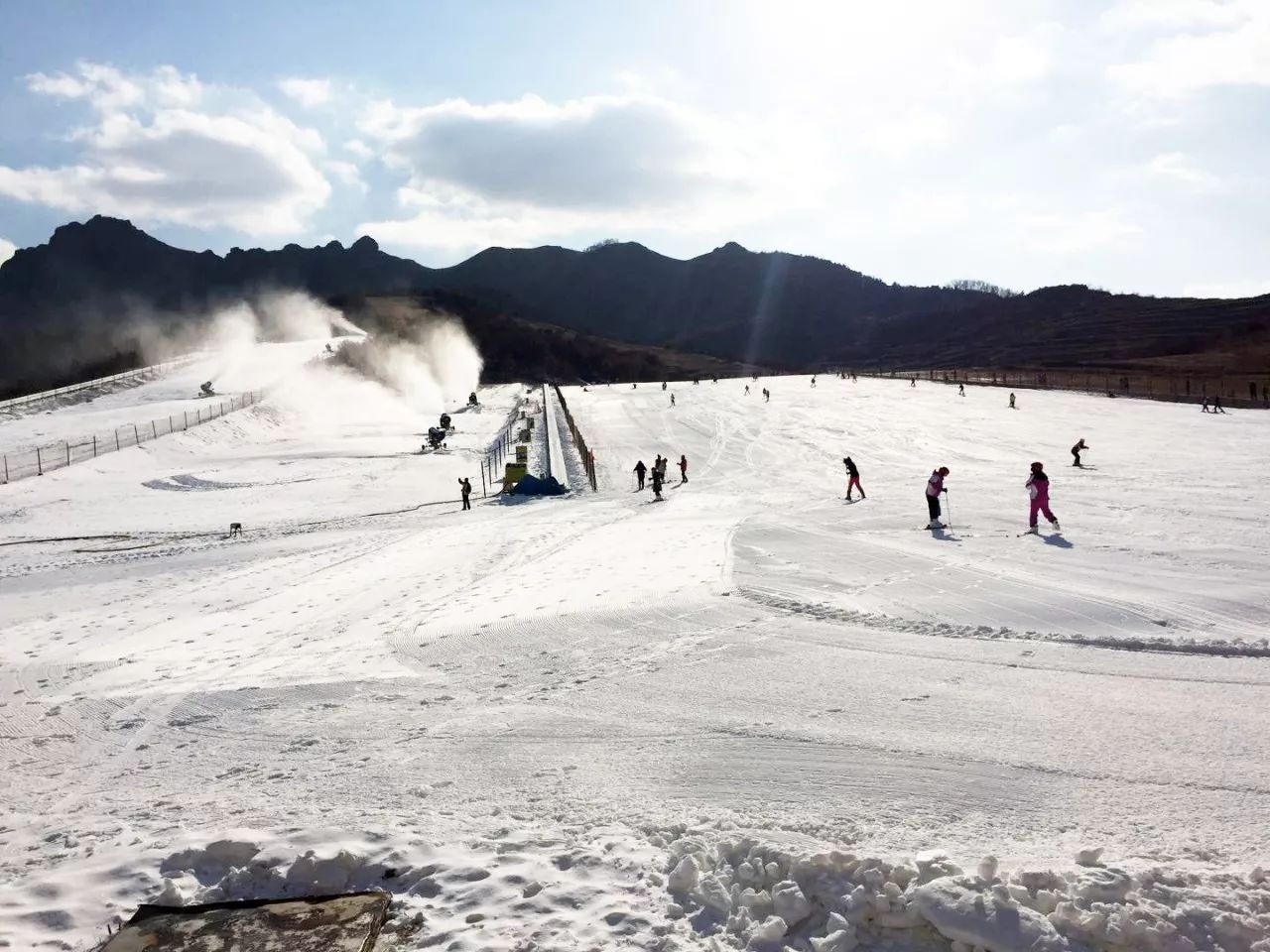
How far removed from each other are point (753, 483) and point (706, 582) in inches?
607

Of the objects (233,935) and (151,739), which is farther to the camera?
(151,739)

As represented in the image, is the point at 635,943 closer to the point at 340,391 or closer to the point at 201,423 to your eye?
the point at 201,423

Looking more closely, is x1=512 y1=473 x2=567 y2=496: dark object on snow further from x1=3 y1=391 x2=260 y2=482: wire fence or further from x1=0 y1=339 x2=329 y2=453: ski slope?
x1=0 y1=339 x2=329 y2=453: ski slope

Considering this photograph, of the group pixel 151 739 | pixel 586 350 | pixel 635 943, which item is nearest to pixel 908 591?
pixel 635 943

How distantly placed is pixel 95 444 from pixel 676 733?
4132 centimetres

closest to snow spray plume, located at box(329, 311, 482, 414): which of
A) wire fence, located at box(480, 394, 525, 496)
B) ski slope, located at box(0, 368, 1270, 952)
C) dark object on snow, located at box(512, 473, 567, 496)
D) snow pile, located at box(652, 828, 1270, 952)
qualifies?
wire fence, located at box(480, 394, 525, 496)

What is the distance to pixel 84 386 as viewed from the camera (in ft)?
200

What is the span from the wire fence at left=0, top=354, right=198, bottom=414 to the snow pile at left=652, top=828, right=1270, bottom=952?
58344mm

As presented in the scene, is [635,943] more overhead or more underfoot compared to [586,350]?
more underfoot

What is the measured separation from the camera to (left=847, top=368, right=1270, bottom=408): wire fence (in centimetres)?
5358

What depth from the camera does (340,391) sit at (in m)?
68.5

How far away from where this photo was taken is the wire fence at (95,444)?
3428cm

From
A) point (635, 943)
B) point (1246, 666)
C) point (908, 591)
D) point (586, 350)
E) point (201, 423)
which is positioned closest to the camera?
point (635, 943)

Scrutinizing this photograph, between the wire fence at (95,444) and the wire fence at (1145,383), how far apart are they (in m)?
58.3
